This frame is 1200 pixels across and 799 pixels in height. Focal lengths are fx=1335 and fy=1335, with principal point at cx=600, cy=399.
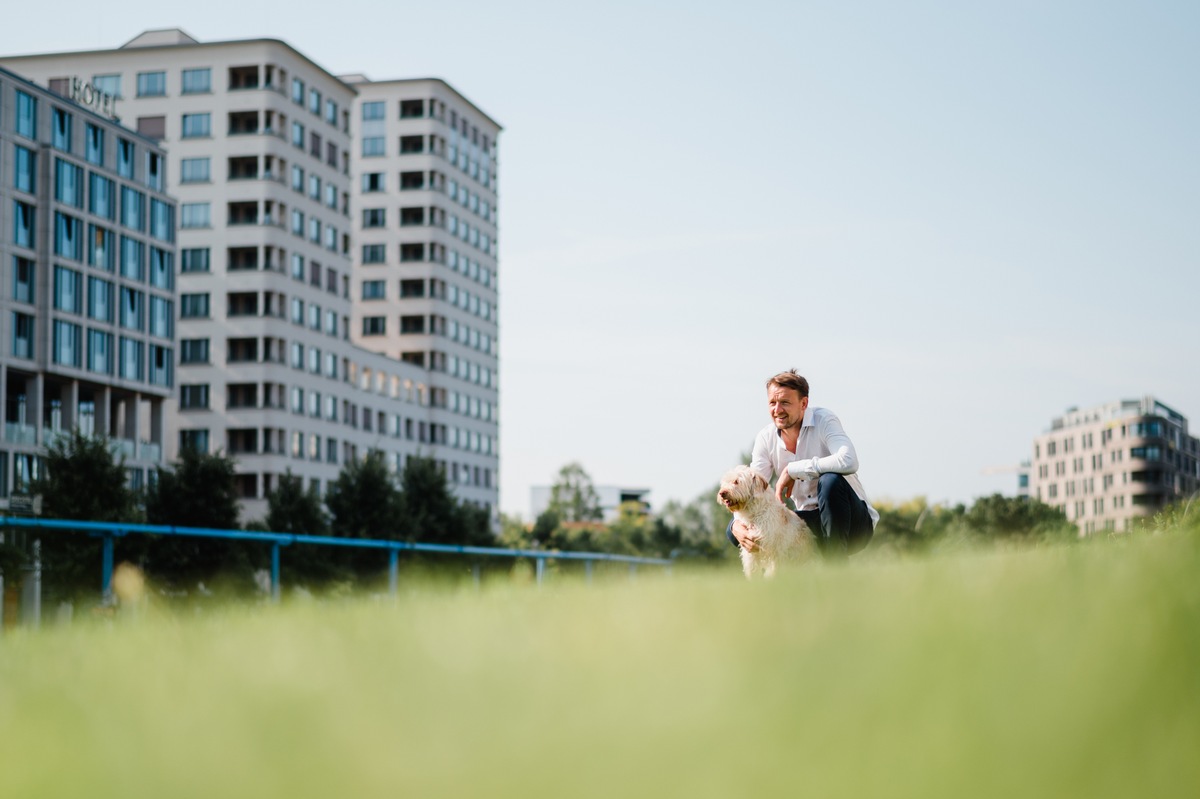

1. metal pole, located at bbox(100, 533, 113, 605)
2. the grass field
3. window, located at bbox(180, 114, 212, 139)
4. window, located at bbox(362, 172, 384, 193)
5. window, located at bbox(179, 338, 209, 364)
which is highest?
window, located at bbox(362, 172, 384, 193)

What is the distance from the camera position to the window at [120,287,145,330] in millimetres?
82188

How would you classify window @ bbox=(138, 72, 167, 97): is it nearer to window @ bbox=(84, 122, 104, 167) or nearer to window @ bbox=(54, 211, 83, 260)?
window @ bbox=(84, 122, 104, 167)

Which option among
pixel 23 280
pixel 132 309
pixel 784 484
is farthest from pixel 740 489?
pixel 132 309

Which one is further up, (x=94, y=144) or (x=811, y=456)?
(x=94, y=144)

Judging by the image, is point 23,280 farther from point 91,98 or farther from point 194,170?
point 194,170

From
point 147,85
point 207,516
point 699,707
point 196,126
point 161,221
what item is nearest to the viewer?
point 699,707

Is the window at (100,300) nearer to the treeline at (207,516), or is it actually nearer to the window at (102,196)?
the window at (102,196)

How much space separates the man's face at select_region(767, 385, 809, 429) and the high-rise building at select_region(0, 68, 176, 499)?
64434 millimetres

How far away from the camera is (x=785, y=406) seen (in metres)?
9.05

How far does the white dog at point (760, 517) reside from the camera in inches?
321

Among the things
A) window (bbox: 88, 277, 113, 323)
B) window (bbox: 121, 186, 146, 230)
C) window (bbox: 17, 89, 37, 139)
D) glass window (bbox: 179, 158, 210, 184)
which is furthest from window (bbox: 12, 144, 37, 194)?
glass window (bbox: 179, 158, 210, 184)

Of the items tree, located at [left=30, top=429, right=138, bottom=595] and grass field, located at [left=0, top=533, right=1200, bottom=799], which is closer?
grass field, located at [left=0, top=533, right=1200, bottom=799]

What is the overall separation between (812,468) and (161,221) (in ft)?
Result: 278

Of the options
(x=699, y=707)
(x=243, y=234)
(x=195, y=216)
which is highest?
(x=195, y=216)
